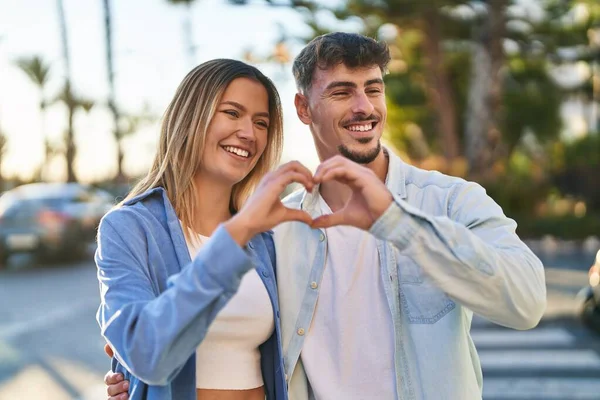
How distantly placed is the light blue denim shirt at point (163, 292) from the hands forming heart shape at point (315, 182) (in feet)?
0.28

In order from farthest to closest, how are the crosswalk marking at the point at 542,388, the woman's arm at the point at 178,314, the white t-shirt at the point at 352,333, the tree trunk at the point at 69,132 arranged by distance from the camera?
the tree trunk at the point at 69,132
the crosswalk marking at the point at 542,388
the white t-shirt at the point at 352,333
the woman's arm at the point at 178,314

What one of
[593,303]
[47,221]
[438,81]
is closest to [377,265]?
[593,303]

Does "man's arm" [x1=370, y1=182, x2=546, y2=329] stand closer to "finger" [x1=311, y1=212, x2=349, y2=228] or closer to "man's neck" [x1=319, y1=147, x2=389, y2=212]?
"finger" [x1=311, y1=212, x2=349, y2=228]

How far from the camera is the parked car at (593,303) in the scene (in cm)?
838

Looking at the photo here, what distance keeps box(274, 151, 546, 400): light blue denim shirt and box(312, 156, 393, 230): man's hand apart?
0.03m

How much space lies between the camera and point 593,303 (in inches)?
334

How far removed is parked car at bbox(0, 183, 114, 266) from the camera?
15391mm

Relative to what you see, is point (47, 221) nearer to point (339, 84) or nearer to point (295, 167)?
point (339, 84)

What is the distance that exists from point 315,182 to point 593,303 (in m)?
7.46

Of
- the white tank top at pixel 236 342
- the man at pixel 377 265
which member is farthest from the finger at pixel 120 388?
the man at pixel 377 265

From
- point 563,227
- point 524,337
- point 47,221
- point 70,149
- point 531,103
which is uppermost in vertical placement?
point 531,103

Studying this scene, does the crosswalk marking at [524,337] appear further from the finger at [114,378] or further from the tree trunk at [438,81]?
the tree trunk at [438,81]

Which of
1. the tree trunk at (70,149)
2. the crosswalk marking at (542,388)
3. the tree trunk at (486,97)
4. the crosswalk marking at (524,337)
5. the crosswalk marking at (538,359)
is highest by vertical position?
the tree trunk at (486,97)

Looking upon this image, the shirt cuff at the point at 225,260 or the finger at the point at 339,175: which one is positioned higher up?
the finger at the point at 339,175
